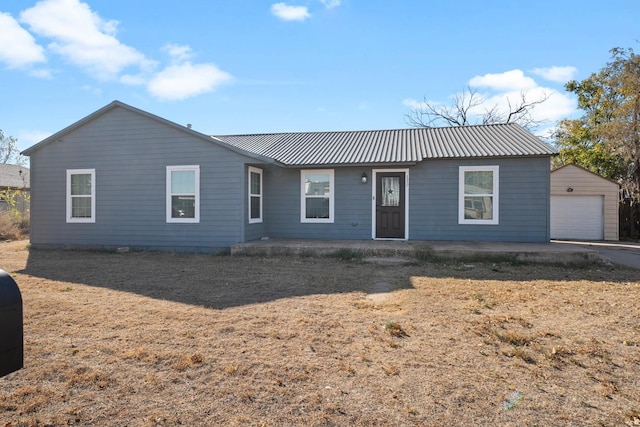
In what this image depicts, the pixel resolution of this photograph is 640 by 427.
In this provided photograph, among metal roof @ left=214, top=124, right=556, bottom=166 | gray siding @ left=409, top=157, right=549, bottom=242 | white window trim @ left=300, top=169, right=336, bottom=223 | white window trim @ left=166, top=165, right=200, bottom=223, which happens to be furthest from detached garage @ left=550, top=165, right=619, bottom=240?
white window trim @ left=166, top=165, right=200, bottom=223

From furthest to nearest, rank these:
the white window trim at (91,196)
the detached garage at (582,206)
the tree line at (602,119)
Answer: the tree line at (602,119), the detached garage at (582,206), the white window trim at (91,196)

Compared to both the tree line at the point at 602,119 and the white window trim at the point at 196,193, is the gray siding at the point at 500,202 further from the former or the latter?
the tree line at the point at 602,119

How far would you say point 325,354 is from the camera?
348 centimetres

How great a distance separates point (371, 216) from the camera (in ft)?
35.9

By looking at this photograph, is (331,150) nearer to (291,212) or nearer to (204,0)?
(291,212)

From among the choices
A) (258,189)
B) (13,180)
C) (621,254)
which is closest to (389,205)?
(258,189)

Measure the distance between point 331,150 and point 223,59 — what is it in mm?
4663

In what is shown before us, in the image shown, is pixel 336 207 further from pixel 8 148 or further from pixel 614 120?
pixel 8 148

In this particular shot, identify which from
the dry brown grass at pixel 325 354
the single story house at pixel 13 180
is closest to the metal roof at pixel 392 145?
the dry brown grass at pixel 325 354

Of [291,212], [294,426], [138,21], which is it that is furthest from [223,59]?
[294,426]

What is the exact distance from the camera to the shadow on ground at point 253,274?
19.7 feet

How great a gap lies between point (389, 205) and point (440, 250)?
260 cm

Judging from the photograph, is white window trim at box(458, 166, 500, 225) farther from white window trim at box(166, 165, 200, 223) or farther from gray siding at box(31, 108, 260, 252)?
white window trim at box(166, 165, 200, 223)

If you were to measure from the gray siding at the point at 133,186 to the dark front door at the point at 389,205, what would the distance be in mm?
3872
